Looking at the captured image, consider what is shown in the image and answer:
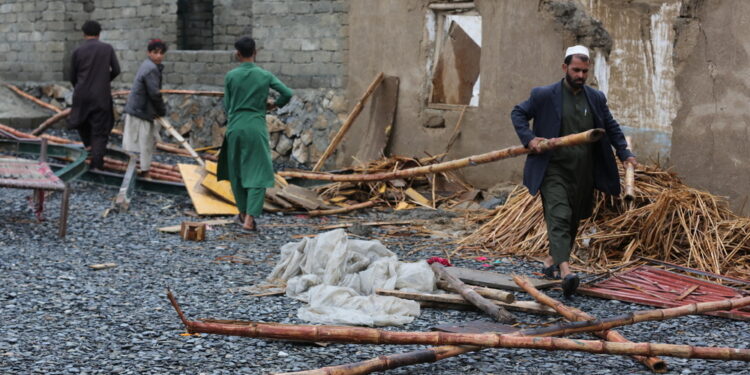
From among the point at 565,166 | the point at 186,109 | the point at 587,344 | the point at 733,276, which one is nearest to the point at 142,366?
the point at 587,344

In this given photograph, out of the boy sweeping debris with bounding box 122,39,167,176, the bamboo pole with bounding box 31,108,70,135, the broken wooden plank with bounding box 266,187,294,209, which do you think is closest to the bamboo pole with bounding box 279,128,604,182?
the broken wooden plank with bounding box 266,187,294,209

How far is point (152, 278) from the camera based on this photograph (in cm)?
664

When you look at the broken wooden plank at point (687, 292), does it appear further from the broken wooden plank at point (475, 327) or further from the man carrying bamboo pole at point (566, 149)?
the broken wooden plank at point (475, 327)

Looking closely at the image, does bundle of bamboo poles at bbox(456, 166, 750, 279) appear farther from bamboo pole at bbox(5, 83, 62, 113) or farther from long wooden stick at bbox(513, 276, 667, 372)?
bamboo pole at bbox(5, 83, 62, 113)

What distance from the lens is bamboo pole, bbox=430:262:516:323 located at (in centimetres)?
551

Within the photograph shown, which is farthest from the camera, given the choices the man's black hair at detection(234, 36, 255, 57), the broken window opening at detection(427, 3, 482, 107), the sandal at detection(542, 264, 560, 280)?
the broken window opening at detection(427, 3, 482, 107)

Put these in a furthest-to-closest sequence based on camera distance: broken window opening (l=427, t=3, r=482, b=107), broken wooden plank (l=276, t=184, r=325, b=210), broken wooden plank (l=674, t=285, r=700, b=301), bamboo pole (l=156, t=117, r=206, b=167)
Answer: broken window opening (l=427, t=3, r=482, b=107) → bamboo pole (l=156, t=117, r=206, b=167) → broken wooden plank (l=276, t=184, r=325, b=210) → broken wooden plank (l=674, t=285, r=700, b=301)

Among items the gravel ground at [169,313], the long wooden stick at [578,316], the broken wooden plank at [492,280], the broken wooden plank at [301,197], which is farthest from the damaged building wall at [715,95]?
the broken wooden plank at [301,197]

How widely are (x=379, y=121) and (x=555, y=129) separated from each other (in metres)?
5.94

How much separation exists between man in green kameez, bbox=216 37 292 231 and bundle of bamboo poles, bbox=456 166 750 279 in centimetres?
199

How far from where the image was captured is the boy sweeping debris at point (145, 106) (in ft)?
34.9

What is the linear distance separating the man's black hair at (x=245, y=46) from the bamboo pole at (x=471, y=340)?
171 inches

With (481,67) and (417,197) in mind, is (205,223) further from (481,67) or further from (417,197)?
(481,67)

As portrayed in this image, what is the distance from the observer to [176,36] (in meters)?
16.5
